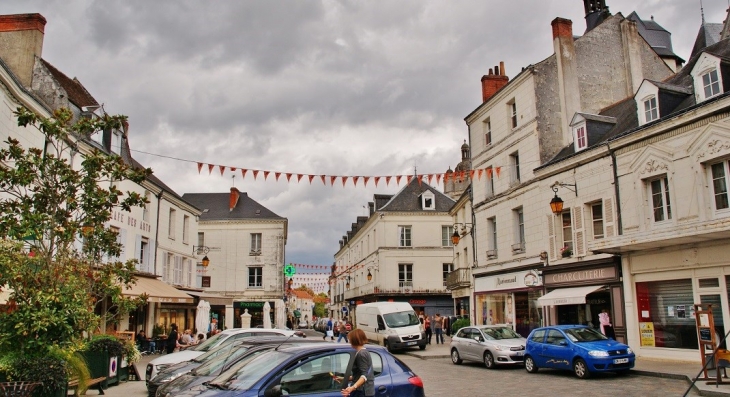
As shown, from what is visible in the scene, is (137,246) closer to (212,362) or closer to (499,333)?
(499,333)

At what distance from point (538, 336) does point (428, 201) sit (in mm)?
30941

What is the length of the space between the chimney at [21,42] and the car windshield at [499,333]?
58.5 ft

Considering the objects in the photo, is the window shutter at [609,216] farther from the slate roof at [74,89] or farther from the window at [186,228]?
the window at [186,228]

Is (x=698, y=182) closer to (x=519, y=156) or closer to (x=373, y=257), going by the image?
(x=519, y=156)

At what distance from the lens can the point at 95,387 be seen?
1343cm

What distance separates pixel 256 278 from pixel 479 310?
852 inches

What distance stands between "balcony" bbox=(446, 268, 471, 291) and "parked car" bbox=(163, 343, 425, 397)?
78.2 ft

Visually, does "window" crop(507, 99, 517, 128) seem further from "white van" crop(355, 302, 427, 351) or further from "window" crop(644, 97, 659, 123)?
"white van" crop(355, 302, 427, 351)

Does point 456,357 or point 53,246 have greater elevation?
point 53,246

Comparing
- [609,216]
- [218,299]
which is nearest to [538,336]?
[609,216]

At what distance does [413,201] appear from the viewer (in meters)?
47.1

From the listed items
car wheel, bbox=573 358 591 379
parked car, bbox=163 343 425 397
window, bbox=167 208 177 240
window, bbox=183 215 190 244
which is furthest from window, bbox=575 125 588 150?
window, bbox=183 215 190 244

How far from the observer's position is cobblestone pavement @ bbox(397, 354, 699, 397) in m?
12.0

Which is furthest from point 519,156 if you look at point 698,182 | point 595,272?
point 698,182
